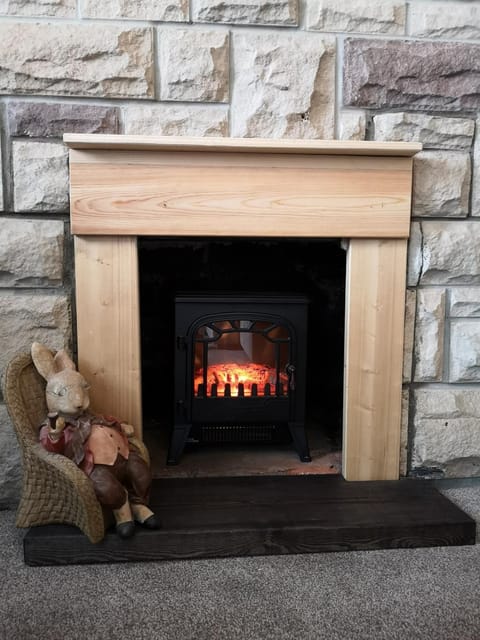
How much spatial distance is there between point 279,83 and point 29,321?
1.03 meters

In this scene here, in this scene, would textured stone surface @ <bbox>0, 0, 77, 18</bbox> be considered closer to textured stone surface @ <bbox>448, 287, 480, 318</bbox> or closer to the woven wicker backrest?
the woven wicker backrest

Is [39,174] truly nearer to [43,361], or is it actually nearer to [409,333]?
[43,361]

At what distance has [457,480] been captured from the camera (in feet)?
6.26

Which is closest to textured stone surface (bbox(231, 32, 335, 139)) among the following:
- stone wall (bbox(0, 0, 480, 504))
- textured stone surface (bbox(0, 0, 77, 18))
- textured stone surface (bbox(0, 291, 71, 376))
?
stone wall (bbox(0, 0, 480, 504))

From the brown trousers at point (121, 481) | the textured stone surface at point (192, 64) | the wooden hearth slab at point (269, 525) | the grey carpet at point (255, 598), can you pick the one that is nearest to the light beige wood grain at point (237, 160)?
the textured stone surface at point (192, 64)

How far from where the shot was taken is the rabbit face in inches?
58.8

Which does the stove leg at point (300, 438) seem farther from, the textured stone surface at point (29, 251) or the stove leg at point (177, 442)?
the textured stone surface at point (29, 251)

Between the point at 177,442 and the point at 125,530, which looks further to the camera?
the point at 177,442

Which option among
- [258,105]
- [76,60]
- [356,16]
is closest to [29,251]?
[76,60]

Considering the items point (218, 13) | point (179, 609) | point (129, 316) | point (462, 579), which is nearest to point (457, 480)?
point (462, 579)

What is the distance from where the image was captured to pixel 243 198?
1687mm

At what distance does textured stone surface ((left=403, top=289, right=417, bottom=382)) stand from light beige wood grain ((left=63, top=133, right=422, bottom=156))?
0.45 meters

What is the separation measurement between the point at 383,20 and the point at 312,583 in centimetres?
161

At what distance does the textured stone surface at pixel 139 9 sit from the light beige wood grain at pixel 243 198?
42 centimetres
